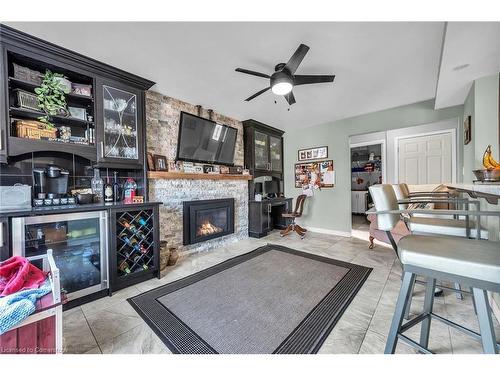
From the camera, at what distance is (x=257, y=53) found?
221 centimetres

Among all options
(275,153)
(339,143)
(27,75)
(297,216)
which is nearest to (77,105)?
(27,75)

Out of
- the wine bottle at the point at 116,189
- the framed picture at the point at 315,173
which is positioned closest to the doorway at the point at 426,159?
the framed picture at the point at 315,173

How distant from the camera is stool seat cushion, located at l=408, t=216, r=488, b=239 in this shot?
6.18 feet

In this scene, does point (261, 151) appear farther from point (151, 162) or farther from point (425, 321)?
point (425, 321)

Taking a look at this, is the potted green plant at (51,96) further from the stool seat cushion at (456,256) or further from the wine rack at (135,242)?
the stool seat cushion at (456,256)

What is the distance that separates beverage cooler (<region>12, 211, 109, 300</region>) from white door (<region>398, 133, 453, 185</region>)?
476 cm

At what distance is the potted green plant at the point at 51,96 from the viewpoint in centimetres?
201

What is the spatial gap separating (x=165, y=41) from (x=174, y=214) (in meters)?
2.29

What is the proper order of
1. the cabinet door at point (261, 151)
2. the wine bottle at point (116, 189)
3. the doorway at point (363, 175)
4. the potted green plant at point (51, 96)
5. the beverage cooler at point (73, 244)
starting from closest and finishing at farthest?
the beverage cooler at point (73, 244)
the potted green plant at point (51, 96)
the wine bottle at point (116, 189)
the cabinet door at point (261, 151)
the doorway at point (363, 175)

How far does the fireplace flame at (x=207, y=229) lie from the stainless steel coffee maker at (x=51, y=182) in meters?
1.88

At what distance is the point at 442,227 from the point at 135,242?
3257 mm

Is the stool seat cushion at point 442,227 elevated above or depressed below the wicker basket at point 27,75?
below

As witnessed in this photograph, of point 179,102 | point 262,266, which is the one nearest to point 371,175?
point 262,266
